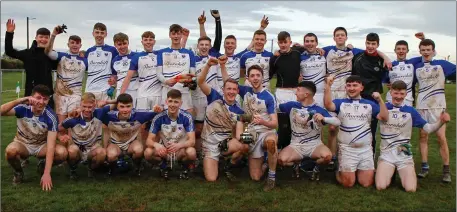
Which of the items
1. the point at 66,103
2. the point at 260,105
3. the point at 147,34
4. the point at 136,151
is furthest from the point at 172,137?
the point at 66,103

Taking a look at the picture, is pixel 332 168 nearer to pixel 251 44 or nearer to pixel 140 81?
pixel 251 44

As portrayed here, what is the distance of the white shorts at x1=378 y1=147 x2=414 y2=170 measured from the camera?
19.0ft

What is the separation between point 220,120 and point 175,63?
1278 mm

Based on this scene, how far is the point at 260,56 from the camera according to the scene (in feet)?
23.3

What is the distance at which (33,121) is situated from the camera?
5816 mm

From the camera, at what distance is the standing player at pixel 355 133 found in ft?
19.2

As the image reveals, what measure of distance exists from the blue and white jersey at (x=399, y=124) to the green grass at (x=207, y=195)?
64cm

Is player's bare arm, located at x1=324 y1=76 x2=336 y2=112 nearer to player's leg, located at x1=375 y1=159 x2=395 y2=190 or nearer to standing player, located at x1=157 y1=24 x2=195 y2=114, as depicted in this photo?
player's leg, located at x1=375 y1=159 x2=395 y2=190

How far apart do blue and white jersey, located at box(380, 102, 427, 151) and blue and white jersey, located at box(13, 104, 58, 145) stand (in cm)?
468

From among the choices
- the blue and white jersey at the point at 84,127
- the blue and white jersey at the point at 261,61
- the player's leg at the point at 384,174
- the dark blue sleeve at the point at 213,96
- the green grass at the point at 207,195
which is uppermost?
the blue and white jersey at the point at 261,61

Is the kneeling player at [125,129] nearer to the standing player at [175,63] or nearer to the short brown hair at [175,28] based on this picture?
the standing player at [175,63]

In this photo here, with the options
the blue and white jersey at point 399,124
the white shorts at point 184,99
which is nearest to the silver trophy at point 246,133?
the white shorts at point 184,99

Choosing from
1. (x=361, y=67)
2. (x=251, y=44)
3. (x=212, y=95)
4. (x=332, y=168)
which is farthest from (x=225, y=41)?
(x=332, y=168)

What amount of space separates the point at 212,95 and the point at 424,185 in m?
3.36
